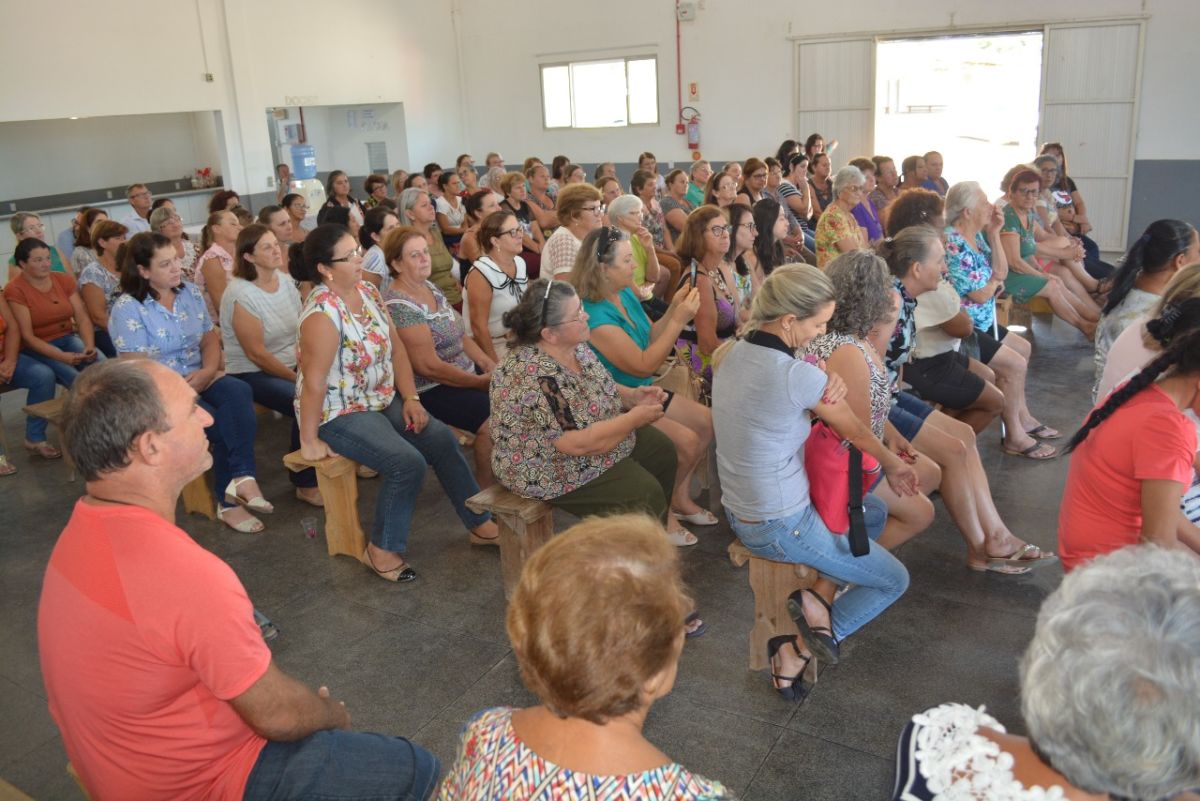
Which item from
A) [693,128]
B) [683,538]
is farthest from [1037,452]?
[693,128]

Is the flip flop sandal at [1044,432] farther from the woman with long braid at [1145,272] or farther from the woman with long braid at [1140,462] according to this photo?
the woman with long braid at [1140,462]

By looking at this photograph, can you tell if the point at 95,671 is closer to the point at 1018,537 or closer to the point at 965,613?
the point at 965,613

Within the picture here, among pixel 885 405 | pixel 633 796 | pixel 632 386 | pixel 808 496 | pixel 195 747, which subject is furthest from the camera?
pixel 632 386

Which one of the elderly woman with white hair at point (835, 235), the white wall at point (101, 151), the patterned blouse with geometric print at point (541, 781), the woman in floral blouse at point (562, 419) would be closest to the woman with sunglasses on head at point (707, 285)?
the woman in floral blouse at point (562, 419)

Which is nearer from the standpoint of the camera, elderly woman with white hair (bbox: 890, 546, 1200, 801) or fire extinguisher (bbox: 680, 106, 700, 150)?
elderly woman with white hair (bbox: 890, 546, 1200, 801)

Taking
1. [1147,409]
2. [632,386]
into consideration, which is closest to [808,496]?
[1147,409]

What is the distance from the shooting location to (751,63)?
456 inches

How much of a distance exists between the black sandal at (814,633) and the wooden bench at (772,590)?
0.13 ft

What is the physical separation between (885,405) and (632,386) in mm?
1263

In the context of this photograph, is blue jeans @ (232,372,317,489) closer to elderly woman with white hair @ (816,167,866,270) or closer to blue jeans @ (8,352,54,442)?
blue jeans @ (8,352,54,442)

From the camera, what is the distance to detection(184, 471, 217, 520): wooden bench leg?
4.47 m

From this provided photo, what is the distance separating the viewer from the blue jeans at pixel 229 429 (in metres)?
4.42

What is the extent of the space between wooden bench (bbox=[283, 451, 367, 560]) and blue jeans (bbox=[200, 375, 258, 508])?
59 cm

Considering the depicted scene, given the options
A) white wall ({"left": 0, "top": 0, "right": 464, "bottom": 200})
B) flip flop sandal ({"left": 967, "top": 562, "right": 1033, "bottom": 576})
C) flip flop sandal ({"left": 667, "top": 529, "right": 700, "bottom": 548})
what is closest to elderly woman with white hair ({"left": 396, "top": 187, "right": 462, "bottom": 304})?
flip flop sandal ({"left": 667, "top": 529, "right": 700, "bottom": 548})
